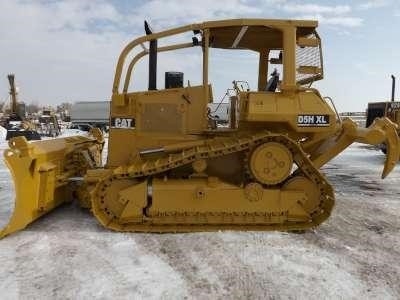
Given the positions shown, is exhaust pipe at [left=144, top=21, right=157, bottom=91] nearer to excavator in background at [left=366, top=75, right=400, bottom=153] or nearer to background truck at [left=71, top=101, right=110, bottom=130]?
excavator in background at [left=366, top=75, right=400, bottom=153]

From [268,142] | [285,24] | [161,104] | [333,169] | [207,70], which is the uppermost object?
[285,24]

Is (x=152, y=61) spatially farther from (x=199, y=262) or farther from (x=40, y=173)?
(x=199, y=262)

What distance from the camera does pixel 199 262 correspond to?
4.66m

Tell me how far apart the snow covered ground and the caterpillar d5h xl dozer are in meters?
0.32

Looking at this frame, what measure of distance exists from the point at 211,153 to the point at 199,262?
155cm

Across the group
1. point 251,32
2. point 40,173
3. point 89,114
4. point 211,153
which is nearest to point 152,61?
point 251,32

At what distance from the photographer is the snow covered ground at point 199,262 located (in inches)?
157

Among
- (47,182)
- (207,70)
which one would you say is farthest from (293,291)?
(47,182)

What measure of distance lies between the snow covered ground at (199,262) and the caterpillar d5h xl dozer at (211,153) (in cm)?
32

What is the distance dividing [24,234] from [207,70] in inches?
126

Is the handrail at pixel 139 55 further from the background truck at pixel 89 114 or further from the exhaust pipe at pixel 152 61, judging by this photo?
the background truck at pixel 89 114

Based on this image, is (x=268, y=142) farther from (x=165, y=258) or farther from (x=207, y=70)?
(x=165, y=258)

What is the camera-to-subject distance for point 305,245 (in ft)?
17.0

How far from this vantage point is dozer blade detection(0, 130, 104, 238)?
5480mm
